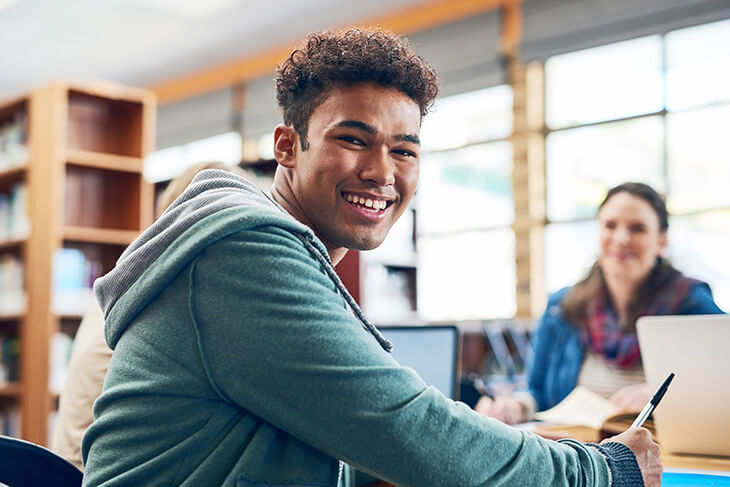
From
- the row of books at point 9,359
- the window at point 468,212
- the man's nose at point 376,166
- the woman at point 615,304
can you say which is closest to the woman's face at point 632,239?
the woman at point 615,304

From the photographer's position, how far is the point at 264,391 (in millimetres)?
884

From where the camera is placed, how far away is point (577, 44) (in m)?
5.27

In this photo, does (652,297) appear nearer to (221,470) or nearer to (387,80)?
(387,80)

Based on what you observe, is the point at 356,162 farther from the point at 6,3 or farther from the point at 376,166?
the point at 6,3

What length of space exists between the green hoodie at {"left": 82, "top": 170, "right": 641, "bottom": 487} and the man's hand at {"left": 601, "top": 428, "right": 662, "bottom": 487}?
0.28 ft

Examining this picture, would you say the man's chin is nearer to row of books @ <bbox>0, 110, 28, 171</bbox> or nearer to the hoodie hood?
the hoodie hood

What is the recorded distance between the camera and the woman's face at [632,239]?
8.21 ft

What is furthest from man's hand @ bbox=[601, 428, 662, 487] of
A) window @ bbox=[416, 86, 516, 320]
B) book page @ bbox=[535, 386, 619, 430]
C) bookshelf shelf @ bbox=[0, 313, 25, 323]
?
window @ bbox=[416, 86, 516, 320]

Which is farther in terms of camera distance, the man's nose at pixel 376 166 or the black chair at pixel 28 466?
the man's nose at pixel 376 166

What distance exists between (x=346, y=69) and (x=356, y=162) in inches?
5.4

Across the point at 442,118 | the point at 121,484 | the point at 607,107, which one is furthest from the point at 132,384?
the point at 442,118

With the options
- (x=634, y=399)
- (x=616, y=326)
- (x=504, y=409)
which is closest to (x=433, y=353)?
(x=504, y=409)

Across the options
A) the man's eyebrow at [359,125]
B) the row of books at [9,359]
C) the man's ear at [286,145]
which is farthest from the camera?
the row of books at [9,359]

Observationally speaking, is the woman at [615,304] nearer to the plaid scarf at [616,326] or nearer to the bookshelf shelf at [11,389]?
the plaid scarf at [616,326]
